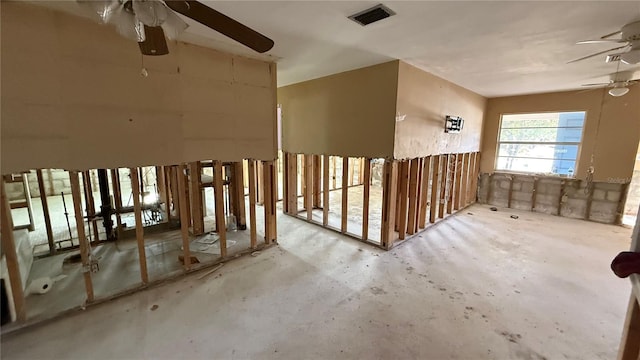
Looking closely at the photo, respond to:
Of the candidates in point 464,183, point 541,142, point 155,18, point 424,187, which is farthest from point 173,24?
point 541,142

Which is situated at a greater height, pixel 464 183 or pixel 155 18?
pixel 155 18

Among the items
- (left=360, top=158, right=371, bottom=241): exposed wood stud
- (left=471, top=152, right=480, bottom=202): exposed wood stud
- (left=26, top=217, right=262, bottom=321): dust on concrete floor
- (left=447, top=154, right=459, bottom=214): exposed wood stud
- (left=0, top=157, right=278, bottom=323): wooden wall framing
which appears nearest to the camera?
(left=0, top=157, right=278, bottom=323): wooden wall framing

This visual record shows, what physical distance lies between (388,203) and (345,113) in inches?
56.7

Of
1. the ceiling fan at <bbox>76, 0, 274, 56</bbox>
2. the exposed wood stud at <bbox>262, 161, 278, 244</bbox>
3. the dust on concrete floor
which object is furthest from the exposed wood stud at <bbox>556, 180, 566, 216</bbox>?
the ceiling fan at <bbox>76, 0, 274, 56</bbox>

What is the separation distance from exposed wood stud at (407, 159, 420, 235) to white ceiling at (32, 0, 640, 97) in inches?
54.8

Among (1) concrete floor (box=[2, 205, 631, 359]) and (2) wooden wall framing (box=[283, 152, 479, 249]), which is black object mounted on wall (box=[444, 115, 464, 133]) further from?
(1) concrete floor (box=[2, 205, 631, 359])

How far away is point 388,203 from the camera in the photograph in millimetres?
3555

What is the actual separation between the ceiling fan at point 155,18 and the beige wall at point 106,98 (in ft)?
3.36

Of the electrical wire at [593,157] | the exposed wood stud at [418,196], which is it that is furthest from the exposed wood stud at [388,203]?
the electrical wire at [593,157]

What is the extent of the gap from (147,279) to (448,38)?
12.6ft

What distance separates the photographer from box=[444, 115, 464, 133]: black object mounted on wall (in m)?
4.35

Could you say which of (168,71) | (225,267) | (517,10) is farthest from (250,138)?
(517,10)

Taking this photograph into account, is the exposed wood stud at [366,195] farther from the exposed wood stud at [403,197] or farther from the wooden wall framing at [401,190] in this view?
the exposed wood stud at [403,197]

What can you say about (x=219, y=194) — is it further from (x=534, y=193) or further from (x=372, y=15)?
(x=534, y=193)
